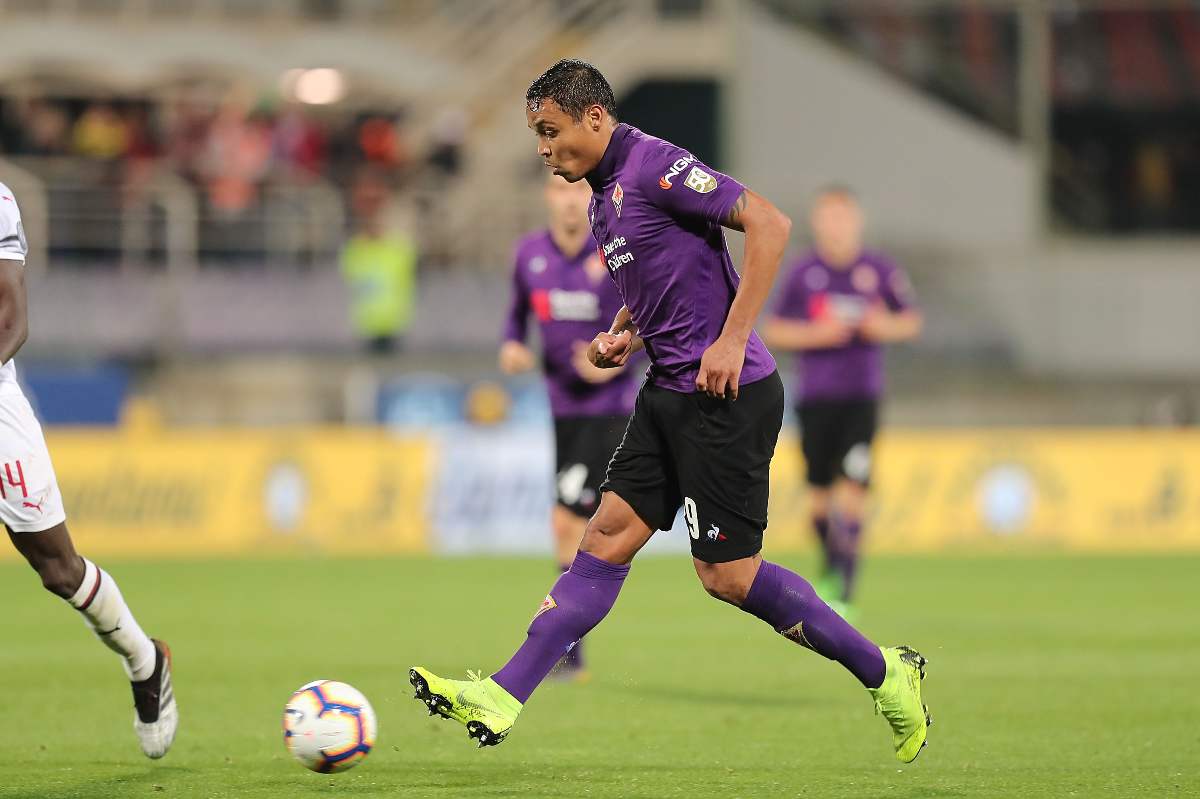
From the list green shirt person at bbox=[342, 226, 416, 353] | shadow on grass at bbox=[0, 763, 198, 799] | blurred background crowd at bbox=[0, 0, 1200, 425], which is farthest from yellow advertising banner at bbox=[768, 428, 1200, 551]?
shadow on grass at bbox=[0, 763, 198, 799]

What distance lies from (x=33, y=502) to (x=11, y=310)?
689 mm

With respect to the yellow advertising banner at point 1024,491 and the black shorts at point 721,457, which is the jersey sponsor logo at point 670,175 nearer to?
the black shorts at point 721,457

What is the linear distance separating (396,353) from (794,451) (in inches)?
237

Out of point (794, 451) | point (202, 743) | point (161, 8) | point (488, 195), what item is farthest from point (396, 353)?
point (202, 743)

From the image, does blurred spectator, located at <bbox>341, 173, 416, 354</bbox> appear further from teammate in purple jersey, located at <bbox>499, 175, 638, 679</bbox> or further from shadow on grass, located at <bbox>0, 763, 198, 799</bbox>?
shadow on grass, located at <bbox>0, 763, 198, 799</bbox>

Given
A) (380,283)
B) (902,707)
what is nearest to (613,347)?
(902,707)

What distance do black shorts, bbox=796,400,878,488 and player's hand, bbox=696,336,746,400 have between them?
615 centimetres

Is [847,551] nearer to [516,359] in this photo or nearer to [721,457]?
[516,359]

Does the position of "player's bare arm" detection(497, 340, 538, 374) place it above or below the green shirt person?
above

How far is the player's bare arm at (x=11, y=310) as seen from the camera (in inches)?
271

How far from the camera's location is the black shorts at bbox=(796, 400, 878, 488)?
12633mm

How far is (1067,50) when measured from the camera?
2900 centimetres

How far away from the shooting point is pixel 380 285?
76.1ft

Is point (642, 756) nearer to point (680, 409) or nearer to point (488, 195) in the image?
point (680, 409)
